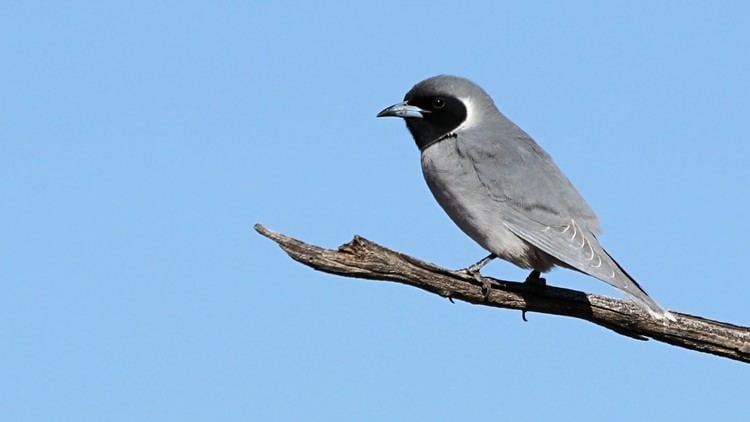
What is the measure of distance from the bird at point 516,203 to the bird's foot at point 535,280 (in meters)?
0.01

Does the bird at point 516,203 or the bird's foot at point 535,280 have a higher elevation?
the bird at point 516,203

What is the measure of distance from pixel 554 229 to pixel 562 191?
0.47m

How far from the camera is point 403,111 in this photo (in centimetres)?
1041

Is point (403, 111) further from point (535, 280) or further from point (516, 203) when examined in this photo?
point (535, 280)

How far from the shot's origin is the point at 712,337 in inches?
345

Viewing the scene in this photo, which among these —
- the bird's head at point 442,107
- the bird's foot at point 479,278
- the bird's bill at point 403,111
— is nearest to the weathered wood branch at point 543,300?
the bird's foot at point 479,278

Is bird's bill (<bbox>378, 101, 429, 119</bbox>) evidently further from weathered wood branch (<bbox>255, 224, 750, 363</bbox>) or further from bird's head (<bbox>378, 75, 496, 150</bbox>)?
weathered wood branch (<bbox>255, 224, 750, 363</bbox>)

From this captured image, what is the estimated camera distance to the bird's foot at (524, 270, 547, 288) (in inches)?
361

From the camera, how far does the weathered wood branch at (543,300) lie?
7906 mm

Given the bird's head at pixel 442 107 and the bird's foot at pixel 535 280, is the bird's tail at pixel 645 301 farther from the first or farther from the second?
the bird's head at pixel 442 107

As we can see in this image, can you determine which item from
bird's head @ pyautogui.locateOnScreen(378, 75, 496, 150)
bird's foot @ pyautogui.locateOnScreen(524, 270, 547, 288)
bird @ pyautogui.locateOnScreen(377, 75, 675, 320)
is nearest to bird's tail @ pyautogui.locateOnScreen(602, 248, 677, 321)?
bird @ pyautogui.locateOnScreen(377, 75, 675, 320)

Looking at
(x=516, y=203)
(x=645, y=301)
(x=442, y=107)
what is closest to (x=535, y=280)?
(x=516, y=203)

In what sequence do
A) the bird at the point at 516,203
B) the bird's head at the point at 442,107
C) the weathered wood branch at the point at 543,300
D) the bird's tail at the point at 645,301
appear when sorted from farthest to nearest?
the bird's head at the point at 442,107, the bird at the point at 516,203, the bird's tail at the point at 645,301, the weathered wood branch at the point at 543,300

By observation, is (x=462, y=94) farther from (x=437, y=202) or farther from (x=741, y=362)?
(x=741, y=362)
